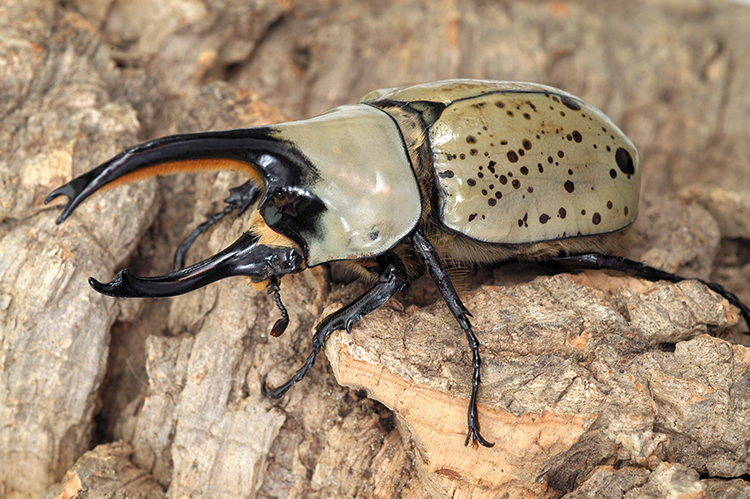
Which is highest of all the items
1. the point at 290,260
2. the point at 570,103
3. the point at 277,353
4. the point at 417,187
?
the point at 570,103

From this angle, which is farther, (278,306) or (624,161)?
(624,161)

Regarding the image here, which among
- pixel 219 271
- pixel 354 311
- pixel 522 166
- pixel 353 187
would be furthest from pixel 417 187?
pixel 219 271

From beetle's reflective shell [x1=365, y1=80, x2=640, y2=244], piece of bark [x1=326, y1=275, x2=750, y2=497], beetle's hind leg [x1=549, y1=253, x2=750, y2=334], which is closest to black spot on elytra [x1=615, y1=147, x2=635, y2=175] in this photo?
beetle's reflective shell [x1=365, y1=80, x2=640, y2=244]

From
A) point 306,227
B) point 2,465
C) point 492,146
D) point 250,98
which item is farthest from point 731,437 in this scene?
point 2,465

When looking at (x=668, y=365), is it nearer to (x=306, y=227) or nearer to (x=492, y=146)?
(x=492, y=146)

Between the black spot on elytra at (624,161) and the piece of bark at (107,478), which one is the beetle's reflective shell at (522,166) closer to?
the black spot on elytra at (624,161)

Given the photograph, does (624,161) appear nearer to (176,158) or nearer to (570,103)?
(570,103)

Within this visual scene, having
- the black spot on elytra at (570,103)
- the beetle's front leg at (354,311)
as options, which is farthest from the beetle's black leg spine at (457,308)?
the black spot on elytra at (570,103)

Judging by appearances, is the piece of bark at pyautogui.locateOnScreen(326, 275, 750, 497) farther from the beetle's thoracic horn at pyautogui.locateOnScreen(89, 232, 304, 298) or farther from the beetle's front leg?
the beetle's thoracic horn at pyautogui.locateOnScreen(89, 232, 304, 298)
